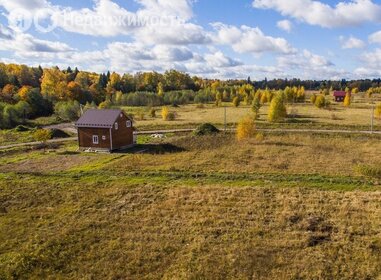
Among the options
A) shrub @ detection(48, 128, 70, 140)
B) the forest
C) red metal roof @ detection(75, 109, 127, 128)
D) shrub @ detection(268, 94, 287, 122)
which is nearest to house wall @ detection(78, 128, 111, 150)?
red metal roof @ detection(75, 109, 127, 128)

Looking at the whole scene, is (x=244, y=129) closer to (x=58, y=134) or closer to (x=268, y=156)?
(x=268, y=156)

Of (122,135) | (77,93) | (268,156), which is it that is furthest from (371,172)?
(77,93)

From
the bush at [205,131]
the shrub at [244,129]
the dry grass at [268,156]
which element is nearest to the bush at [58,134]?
the dry grass at [268,156]

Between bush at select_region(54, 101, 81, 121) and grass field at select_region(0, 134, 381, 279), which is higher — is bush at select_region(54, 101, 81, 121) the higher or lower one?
the higher one

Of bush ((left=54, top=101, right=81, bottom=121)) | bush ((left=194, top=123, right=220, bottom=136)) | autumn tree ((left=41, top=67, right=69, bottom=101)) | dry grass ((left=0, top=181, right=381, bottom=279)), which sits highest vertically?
autumn tree ((left=41, top=67, right=69, bottom=101))

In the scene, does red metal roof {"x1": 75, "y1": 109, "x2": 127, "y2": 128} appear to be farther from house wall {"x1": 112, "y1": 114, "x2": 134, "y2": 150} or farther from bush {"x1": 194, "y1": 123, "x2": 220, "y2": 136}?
bush {"x1": 194, "y1": 123, "x2": 220, "y2": 136}

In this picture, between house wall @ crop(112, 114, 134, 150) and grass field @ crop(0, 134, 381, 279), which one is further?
house wall @ crop(112, 114, 134, 150)
